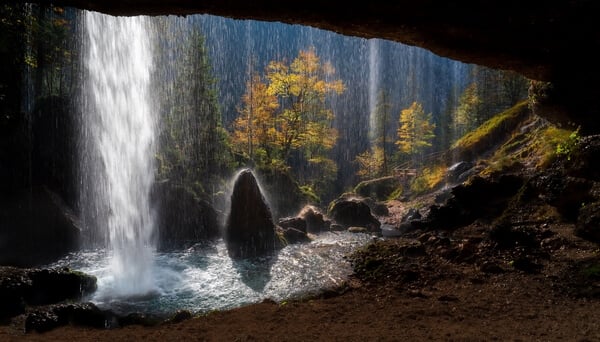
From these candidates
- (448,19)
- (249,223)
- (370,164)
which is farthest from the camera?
(370,164)

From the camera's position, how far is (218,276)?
445 inches

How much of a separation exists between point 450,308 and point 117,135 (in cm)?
1761

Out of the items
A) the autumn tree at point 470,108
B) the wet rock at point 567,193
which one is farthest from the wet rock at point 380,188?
the wet rock at point 567,193

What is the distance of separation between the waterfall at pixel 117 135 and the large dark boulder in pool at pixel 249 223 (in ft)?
12.8

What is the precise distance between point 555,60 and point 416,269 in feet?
19.3

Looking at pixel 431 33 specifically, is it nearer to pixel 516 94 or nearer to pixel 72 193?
pixel 72 193

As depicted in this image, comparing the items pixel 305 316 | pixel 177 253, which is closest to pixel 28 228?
pixel 177 253

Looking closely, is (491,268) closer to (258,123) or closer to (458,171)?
(458,171)

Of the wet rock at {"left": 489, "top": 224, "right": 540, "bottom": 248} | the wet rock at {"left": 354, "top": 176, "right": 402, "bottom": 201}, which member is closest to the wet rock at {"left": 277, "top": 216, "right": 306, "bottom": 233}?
the wet rock at {"left": 489, "top": 224, "right": 540, "bottom": 248}

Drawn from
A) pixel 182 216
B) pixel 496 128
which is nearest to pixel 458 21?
pixel 182 216

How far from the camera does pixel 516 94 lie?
3441 cm

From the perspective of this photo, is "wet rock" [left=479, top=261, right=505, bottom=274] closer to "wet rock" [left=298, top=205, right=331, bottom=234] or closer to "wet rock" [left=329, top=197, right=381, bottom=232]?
"wet rock" [left=298, top=205, right=331, bottom=234]

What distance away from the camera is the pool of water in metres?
9.02

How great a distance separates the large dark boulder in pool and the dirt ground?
648 centimetres
